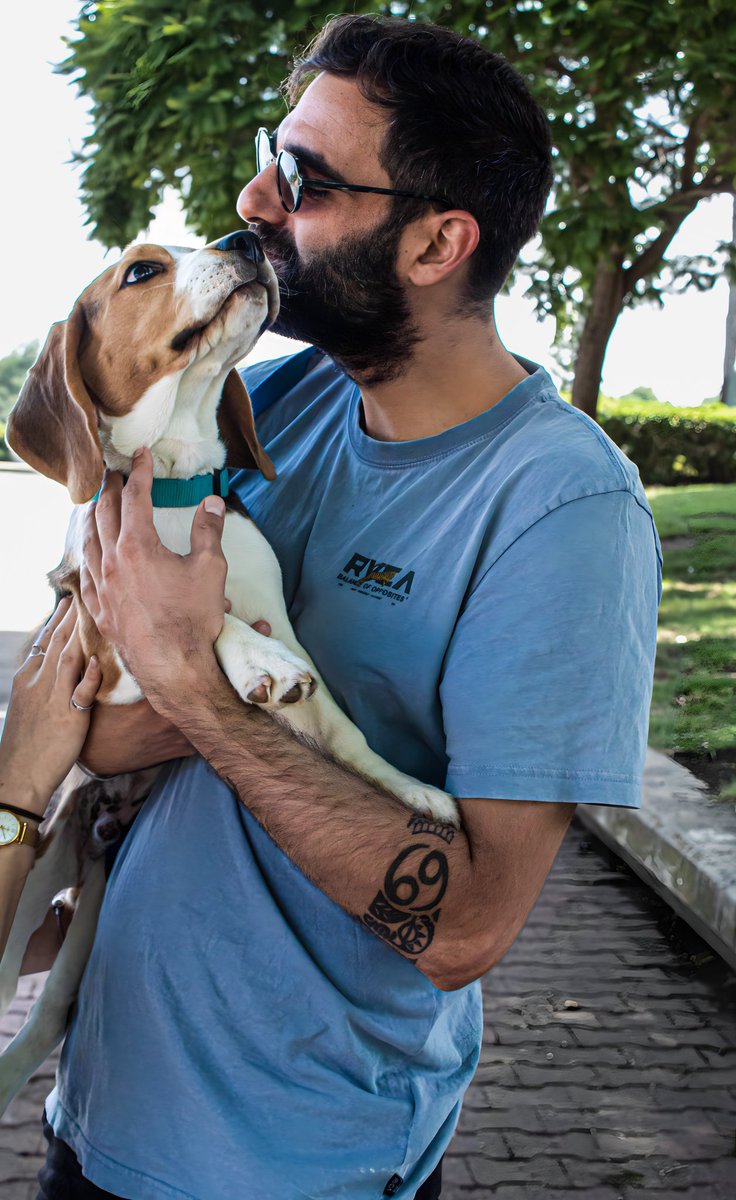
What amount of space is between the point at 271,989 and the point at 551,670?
0.65 m

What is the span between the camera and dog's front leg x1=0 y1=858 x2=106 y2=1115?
2260 mm

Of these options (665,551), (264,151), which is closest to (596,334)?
(665,551)

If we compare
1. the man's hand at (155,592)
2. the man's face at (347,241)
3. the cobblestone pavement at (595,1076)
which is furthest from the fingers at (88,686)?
the cobblestone pavement at (595,1076)

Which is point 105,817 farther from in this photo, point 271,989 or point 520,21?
point 520,21

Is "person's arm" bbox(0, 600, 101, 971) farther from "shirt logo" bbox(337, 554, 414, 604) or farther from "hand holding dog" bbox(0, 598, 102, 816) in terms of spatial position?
"shirt logo" bbox(337, 554, 414, 604)

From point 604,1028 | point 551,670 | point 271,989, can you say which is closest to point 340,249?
point 551,670

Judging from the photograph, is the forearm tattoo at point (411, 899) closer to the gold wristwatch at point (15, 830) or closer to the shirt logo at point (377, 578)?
the shirt logo at point (377, 578)

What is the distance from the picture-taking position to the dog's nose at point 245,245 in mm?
2320

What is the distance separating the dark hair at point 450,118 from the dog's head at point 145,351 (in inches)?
14.1

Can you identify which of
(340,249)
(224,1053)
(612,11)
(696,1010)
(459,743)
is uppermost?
(612,11)

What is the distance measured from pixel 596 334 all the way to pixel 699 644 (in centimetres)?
323

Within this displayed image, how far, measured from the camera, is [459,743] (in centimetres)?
179

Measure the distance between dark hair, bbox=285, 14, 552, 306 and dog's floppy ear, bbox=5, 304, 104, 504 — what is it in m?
0.72

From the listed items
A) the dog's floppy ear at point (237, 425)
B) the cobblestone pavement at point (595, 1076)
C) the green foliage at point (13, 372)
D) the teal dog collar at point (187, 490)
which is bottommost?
the cobblestone pavement at point (595, 1076)
